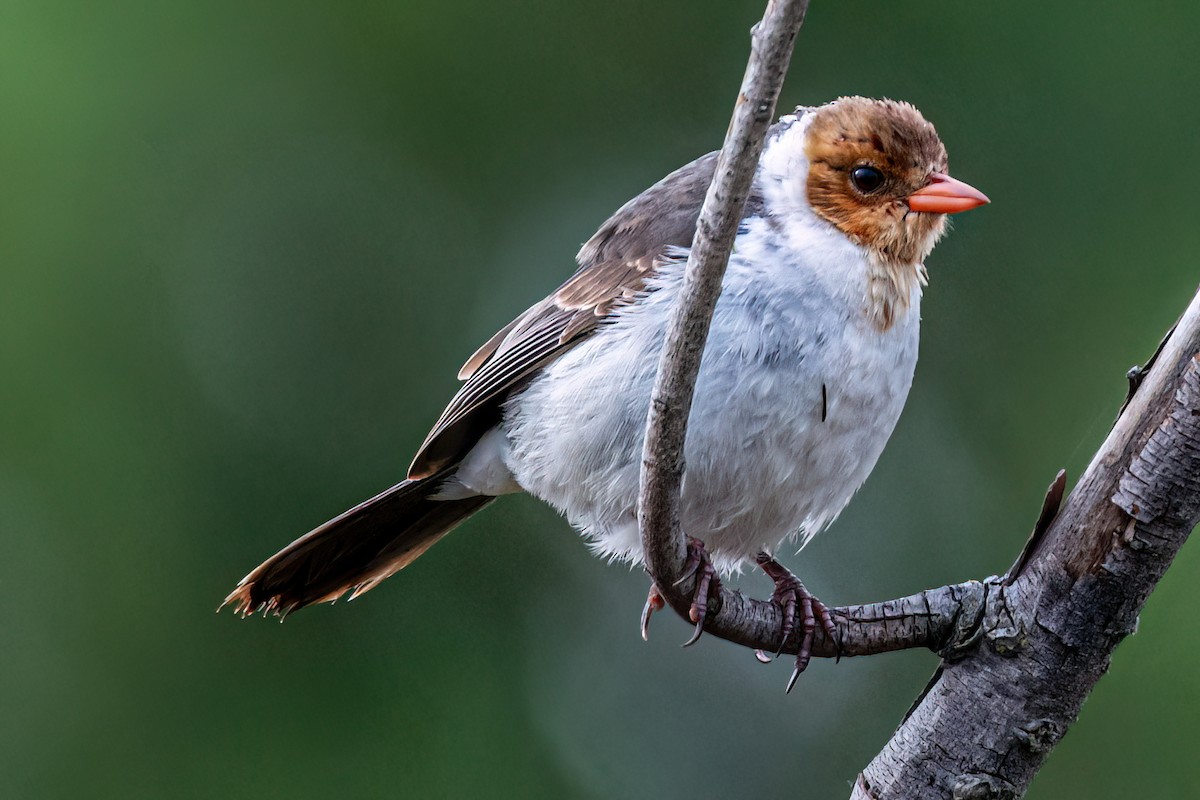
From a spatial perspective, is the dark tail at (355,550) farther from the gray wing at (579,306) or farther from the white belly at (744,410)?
the white belly at (744,410)

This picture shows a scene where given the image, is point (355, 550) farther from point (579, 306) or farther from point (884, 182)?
point (884, 182)

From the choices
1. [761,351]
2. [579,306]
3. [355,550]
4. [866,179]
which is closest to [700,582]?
[761,351]

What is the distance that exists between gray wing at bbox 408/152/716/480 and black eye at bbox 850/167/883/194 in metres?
0.36

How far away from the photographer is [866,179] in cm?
272

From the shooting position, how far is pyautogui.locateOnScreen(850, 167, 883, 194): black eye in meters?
2.72

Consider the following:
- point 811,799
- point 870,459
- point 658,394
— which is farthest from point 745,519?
point 811,799

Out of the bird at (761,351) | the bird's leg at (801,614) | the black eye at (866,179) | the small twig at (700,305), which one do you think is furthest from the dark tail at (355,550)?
the black eye at (866,179)

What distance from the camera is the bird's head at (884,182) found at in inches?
106

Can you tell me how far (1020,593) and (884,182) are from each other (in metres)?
0.99

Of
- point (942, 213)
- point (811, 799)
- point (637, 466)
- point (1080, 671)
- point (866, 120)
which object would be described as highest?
point (866, 120)

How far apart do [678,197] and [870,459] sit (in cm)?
77

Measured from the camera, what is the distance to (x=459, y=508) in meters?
3.53

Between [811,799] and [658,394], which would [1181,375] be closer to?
[658,394]

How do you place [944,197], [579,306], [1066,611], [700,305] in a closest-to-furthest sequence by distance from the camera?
[700,305], [1066,611], [944,197], [579,306]
